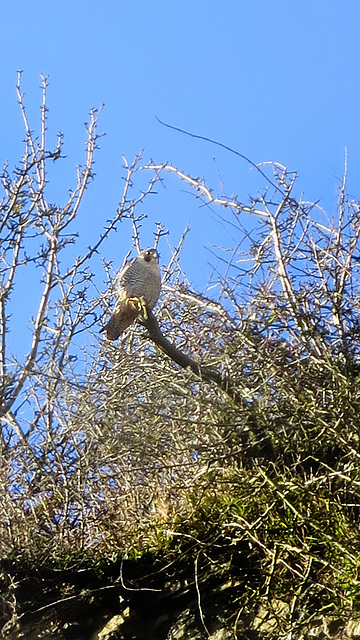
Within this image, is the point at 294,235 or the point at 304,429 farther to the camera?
the point at 294,235

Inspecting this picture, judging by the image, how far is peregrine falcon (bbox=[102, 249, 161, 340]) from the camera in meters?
3.21

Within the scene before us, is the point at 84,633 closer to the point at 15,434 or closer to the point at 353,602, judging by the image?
the point at 353,602

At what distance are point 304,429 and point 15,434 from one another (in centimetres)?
158

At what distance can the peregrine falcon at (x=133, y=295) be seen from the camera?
126 inches

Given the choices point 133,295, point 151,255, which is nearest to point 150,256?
point 151,255

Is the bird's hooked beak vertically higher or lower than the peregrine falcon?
higher

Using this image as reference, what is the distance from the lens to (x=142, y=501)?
2.88m

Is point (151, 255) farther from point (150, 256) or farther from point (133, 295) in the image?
point (133, 295)

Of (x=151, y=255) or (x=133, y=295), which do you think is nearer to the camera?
(x=133, y=295)

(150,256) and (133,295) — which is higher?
(150,256)

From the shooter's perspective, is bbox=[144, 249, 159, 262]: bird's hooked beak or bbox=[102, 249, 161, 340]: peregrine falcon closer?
bbox=[102, 249, 161, 340]: peregrine falcon

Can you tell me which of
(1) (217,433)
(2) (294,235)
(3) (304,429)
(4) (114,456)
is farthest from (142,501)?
(2) (294,235)

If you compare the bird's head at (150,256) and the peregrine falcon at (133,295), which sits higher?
the bird's head at (150,256)

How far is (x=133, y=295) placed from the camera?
10.6 feet
